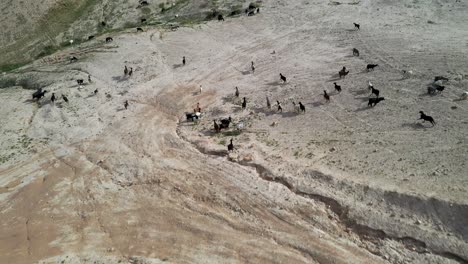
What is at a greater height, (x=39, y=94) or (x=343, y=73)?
(x=39, y=94)

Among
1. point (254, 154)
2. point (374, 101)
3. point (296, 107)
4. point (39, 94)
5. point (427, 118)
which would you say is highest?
point (39, 94)

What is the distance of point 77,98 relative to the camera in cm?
4212

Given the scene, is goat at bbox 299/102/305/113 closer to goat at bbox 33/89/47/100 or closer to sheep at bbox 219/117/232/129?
sheep at bbox 219/117/232/129

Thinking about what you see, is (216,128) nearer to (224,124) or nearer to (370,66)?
(224,124)

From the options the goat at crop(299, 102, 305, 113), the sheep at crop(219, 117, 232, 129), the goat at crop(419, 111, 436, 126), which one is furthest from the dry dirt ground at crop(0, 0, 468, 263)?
the sheep at crop(219, 117, 232, 129)

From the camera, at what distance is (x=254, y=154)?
29.1 m

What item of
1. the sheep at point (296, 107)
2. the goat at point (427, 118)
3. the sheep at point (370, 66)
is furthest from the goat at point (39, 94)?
the goat at point (427, 118)

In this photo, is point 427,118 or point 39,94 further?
point 39,94

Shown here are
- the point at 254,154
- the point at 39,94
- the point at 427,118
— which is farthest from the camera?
the point at 39,94

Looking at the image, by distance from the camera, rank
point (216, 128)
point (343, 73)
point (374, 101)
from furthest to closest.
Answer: point (343, 73) < point (216, 128) < point (374, 101)

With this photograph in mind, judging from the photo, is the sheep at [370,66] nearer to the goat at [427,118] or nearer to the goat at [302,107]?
the goat at [302,107]

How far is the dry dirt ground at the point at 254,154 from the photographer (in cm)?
2259

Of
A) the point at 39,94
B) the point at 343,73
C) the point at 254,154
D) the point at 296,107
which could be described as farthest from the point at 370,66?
the point at 39,94

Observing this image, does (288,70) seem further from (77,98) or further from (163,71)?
(77,98)
